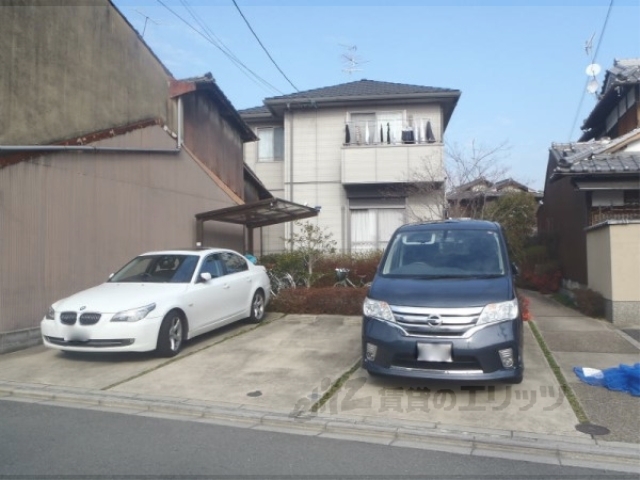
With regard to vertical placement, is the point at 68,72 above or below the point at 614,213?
above

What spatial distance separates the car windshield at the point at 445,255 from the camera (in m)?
6.64

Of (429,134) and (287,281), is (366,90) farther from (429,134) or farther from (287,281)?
(287,281)

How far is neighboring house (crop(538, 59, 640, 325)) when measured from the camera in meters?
9.31

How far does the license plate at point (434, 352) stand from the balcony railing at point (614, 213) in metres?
7.14

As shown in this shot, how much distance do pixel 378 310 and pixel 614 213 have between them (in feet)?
24.6

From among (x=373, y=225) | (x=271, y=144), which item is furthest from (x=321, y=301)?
(x=271, y=144)

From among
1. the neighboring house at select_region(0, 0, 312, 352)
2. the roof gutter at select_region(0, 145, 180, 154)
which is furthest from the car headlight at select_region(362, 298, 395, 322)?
the roof gutter at select_region(0, 145, 180, 154)

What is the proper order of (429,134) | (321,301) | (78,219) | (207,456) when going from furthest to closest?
(429,134) < (321,301) < (78,219) < (207,456)

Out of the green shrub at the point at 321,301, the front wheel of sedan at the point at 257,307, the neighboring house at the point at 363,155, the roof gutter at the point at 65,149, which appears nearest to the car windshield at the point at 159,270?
the front wheel of sedan at the point at 257,307

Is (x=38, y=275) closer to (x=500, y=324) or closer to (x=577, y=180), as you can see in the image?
(x=500, y=324)

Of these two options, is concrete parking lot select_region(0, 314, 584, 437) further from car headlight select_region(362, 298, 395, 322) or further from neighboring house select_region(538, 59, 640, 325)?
neighboring house select_region(538, 59, 640, 325)

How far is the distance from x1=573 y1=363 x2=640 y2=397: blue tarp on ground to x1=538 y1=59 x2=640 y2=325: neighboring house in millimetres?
3345

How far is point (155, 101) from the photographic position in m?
12.6

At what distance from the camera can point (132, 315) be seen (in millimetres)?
7391
